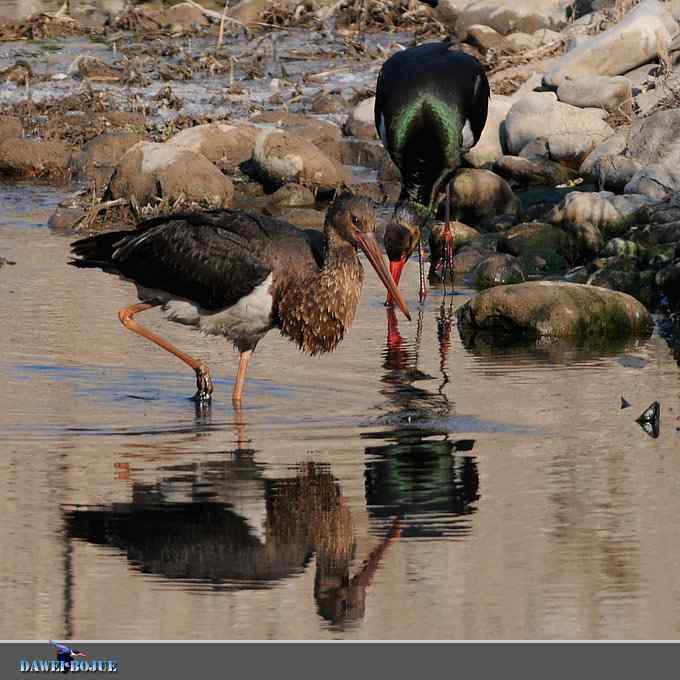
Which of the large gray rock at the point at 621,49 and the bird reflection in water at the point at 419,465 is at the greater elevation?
the large gray rock at the point at 621,49

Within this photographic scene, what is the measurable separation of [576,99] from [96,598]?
514 inches

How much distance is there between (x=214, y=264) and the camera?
923cm

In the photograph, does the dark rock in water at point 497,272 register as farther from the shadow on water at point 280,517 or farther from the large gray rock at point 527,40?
the large gray rock at point 527,40

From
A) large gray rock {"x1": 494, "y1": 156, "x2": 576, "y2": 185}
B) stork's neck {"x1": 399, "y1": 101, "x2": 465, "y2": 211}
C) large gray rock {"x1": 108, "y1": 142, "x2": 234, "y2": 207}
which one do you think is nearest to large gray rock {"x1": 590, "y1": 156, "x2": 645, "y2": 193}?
large gray rock {"x1": 494, "y1": 156, "x2": 576, "y2": 185}

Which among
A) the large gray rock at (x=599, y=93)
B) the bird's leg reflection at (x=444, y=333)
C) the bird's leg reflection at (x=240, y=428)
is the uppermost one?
the large gray rock at (x=599, y=93)

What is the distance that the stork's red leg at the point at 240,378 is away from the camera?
9305mm

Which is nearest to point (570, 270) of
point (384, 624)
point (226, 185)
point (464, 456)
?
point (226, 185)

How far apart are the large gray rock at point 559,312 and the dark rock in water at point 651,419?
→ 2165 millimetres

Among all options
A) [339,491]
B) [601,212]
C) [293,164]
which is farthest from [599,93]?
[339,491]

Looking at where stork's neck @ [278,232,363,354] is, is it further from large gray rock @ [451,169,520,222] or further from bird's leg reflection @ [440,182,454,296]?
large gray rock @ [451,169,520,222]

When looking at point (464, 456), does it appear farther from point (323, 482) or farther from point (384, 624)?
point (384, 624)

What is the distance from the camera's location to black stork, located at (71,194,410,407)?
9062mm

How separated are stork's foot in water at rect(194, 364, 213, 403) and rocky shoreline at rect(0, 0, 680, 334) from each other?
2384mm
